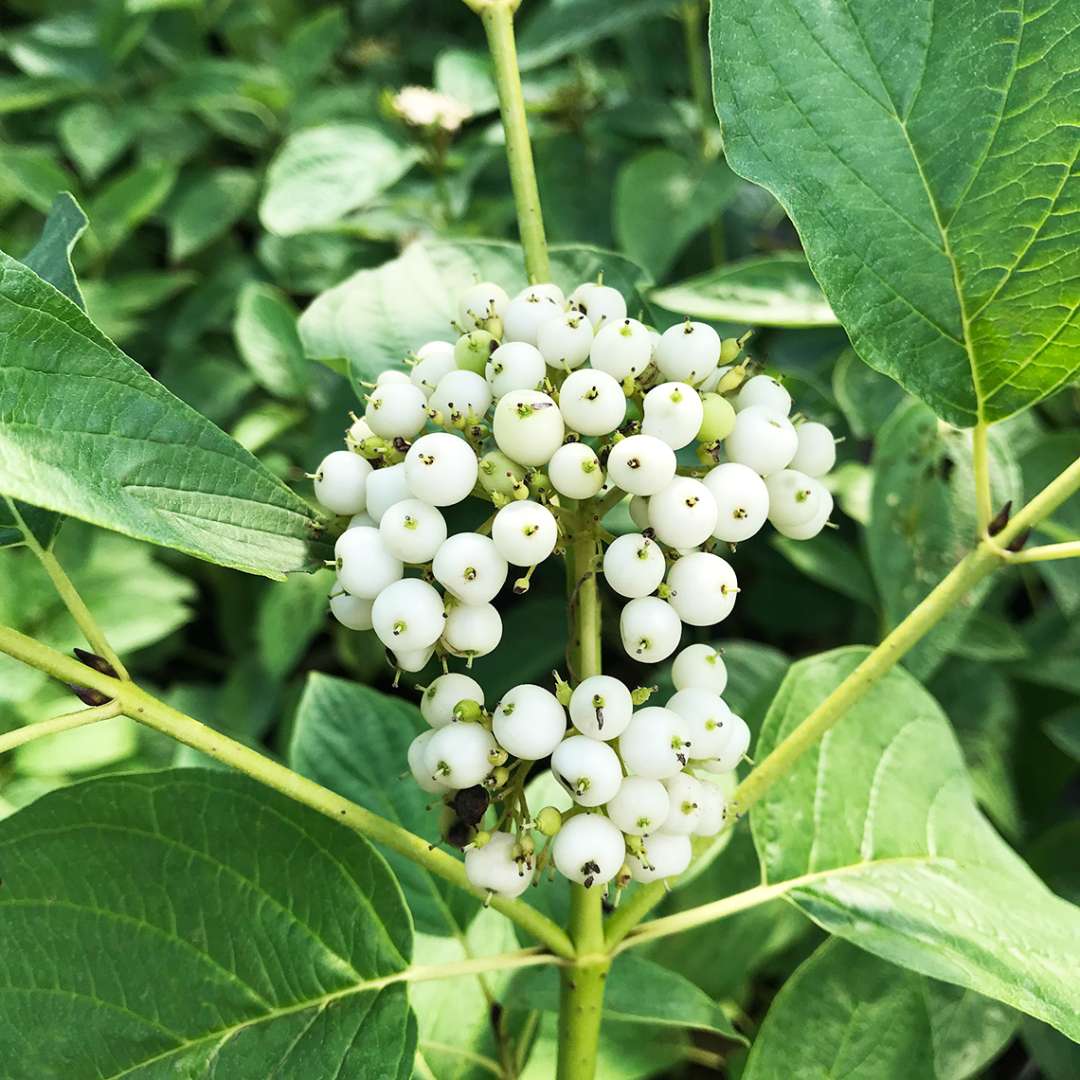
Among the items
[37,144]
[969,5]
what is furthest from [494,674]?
[37,144]

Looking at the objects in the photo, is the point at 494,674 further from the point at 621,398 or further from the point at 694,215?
the point at 621,398

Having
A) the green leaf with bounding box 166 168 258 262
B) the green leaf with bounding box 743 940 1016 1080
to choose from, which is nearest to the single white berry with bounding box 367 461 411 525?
the green leaf with bounding box 743 940 1016 1080

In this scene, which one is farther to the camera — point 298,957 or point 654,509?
point 298,957

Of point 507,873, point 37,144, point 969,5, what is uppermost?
point 37,144

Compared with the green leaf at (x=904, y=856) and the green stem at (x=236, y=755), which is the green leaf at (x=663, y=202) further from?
the green stem at (x=236, y=755)

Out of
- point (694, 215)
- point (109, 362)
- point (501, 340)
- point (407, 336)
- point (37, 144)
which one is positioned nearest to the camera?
point (109, 362)

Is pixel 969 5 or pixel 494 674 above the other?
pixel 969 5

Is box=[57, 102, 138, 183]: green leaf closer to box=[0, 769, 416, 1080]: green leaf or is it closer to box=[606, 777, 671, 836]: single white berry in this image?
box=[0, 769, 416, 1080]: green leaf
